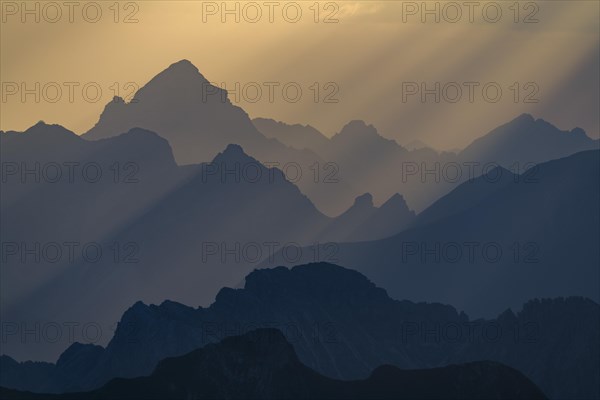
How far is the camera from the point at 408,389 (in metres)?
193

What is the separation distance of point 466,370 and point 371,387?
13508mm

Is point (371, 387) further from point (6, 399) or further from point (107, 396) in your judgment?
point (6, 399)

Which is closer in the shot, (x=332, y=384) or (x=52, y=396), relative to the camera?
(x=52, y=396)

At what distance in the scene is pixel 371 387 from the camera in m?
195

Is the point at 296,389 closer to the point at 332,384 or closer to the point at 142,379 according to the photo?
the point at 332,384

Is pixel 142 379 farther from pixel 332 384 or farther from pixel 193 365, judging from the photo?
pixel 332 384

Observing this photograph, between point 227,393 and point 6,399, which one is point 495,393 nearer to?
point 227,393

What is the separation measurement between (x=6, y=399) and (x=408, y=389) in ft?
171

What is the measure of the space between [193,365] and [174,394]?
8.49 metres

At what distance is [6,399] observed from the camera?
606 feet

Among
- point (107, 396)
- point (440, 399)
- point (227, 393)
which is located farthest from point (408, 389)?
point (107, 396)

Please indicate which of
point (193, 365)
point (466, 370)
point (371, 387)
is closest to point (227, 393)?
point (193, 365)

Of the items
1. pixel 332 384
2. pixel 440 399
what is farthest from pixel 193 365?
pixel 440 399

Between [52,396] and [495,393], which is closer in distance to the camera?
[52,396]
